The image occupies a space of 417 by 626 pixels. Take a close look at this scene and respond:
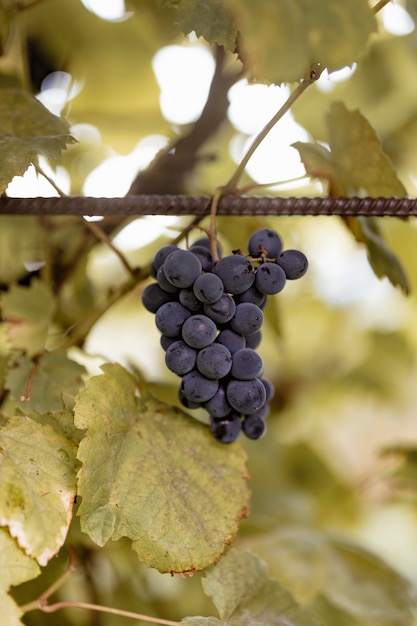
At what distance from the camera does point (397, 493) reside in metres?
1.26

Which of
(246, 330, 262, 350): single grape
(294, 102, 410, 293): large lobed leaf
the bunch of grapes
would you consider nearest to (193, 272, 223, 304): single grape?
the bunch of grapes

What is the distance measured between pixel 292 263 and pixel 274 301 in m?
0.27

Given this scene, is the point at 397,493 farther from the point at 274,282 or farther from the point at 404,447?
the point at 274,282

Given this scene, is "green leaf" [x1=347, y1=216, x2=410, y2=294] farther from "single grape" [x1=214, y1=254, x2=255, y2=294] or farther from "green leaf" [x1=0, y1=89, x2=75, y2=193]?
"green leaf" [x1=0, y1=89, x2=75, y2=193]

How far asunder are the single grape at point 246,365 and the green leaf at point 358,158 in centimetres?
26

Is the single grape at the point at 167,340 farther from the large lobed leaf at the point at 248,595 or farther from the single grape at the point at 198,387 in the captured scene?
the large lobed leaf at the point at 248,595

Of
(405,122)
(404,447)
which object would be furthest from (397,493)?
(405,122)

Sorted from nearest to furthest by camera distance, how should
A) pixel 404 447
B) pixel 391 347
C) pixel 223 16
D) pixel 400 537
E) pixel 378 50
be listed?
pixel 223 16
pixel 404 447
pixel 378 50
pixel 391 347
pixel 400 537

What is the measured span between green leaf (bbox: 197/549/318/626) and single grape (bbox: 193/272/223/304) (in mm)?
260

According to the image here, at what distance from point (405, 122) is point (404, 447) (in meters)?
0.63

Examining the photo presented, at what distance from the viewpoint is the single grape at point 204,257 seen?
56 cm

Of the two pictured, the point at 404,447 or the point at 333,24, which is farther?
the point at 404,447

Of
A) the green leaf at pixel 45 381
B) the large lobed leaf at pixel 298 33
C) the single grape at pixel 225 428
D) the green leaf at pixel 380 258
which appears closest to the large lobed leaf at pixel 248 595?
the single grape at pixel 225 428

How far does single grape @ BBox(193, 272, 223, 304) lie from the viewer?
51 cm
